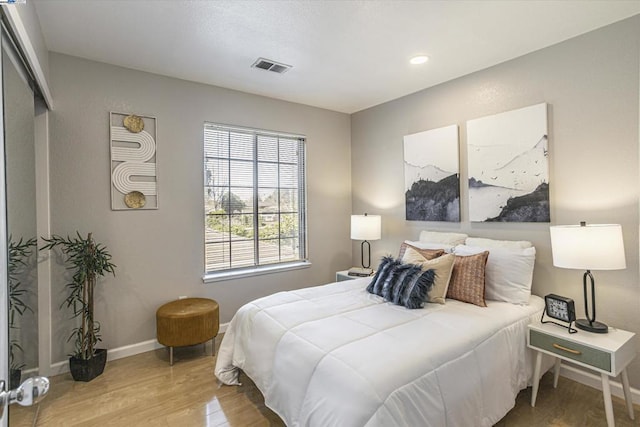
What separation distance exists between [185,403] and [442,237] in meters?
2.67

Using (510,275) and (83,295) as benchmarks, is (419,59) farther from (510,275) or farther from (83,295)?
(83,295)

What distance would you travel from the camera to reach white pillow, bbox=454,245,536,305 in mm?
2523

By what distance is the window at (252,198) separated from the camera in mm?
3604

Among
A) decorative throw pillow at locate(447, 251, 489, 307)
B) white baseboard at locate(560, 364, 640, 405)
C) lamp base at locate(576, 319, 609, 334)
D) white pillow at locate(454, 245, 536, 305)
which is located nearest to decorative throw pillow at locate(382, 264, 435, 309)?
decorative throw pillow at locate(447, 251, 489, 307)

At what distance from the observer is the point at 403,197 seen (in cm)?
392

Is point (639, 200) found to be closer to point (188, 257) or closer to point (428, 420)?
point (428, 420)

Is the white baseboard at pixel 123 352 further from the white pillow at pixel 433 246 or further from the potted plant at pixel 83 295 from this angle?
the white pillow at pixel 433 246

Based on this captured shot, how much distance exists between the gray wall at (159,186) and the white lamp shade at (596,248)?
113 inches

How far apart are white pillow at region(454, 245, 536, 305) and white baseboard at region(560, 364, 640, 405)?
70 centimetres

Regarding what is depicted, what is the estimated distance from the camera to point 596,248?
2.01 m

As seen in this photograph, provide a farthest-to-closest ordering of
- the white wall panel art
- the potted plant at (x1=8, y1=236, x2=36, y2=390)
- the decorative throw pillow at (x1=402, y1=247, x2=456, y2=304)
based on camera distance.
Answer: the white wall panel art → the decorative throw pillow at (x1=402, y1=247, x2=456, y2=304) → the potted plant at (x1=8, y1=236, x2=36, y2=390)

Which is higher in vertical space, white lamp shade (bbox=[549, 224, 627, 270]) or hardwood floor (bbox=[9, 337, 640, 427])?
white lamp shade (bbox=[549, 224, 627, 270])

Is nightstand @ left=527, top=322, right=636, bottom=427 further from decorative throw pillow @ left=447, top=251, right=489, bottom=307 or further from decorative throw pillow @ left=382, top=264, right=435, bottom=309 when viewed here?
decorative throw pillow @ left=382, top=264, right=435, bottom=309

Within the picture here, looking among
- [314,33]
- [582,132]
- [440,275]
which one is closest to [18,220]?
[314,33]
